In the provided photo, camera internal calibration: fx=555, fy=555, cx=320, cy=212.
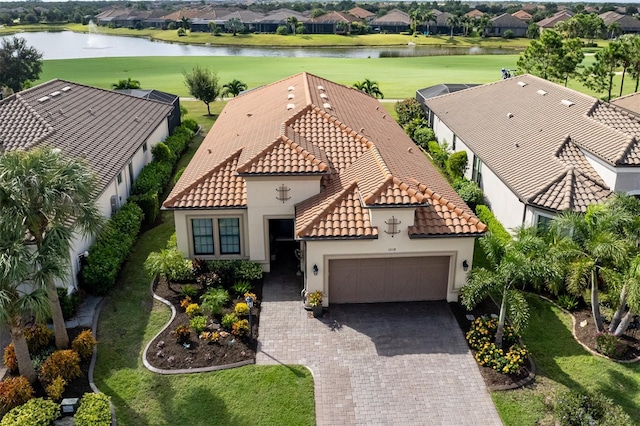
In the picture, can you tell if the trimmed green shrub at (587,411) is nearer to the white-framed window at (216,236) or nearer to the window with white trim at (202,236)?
the white-framed window at (216,236)

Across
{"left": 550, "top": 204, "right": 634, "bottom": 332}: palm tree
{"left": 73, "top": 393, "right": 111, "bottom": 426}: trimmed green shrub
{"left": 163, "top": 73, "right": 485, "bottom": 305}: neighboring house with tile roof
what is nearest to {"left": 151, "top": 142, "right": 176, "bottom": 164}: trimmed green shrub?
{"left": 163, "top": 73, "right": 485, "bottom": 305}: neighboring house with tile roof

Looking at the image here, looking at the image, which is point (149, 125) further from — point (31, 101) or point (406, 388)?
point (406, 388)

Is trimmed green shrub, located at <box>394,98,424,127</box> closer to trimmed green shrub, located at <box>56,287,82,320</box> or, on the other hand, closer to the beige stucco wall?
the beige stucco wall

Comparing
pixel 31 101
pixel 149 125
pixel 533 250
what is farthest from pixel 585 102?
pixel 31 101

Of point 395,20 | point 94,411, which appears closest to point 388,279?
point 94,411

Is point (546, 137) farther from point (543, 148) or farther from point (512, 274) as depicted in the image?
point (512, 274)

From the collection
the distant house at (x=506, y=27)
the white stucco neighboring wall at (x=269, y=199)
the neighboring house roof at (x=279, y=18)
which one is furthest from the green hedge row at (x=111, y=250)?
the neighboring house roof at (x=279, y=18)
